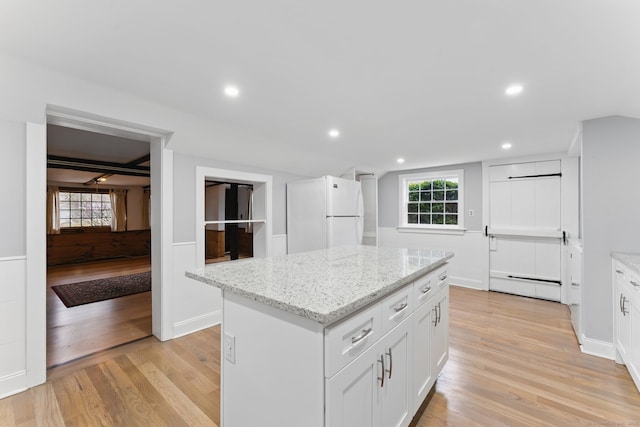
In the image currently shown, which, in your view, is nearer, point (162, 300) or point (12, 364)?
point (12, 364)

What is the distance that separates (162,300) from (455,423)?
2.58 meters

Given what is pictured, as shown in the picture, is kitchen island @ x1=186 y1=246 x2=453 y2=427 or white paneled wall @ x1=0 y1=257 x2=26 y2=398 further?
white paneled wall @ x1=0 y1=257 x2=26 y2=398

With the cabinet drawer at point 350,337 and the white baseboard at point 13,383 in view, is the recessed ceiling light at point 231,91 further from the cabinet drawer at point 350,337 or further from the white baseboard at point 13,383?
the white baseboard at point 13,383

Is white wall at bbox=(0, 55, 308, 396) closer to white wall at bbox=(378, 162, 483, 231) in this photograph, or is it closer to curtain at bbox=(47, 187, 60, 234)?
white wall at bbox=(378, 162, 483, 231)

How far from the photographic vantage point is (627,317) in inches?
79.5

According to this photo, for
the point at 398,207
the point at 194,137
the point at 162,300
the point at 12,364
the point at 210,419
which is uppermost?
the point at 194,137

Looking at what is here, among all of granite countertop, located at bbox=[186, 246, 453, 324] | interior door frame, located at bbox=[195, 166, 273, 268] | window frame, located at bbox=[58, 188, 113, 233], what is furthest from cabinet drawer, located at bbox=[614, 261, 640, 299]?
window frame, located at bbox=[58, 188, 113, 233]

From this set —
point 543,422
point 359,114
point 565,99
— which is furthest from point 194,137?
point 543,422

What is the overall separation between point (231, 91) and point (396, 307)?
5.78 feet

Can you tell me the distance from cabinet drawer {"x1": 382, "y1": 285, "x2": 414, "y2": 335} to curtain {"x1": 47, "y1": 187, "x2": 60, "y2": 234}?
8625mm

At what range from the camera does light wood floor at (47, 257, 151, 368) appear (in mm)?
2537

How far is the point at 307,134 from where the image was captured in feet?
9.91

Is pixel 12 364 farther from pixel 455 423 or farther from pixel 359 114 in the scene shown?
pixel 359 114

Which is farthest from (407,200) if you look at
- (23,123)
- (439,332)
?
(23,123)
